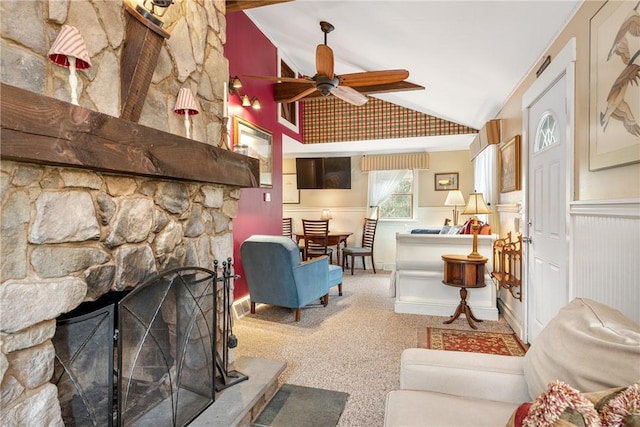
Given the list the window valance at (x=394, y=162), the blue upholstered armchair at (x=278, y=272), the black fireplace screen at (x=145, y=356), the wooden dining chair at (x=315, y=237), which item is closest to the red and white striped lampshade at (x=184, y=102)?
the black fireplace screen at (x=145, y=356)

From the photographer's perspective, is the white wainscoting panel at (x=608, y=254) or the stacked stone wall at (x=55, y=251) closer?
the stacked stone wall at (x=55, y=251)

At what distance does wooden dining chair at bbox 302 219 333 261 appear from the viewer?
229 inches

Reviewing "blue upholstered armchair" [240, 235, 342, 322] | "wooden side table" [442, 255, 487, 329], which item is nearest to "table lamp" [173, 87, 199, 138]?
"blue upholstered armchair" [240, 235, 342, 322]

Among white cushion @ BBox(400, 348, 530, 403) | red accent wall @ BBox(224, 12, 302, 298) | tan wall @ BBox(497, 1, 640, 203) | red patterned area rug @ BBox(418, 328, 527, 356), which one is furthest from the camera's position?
red accent wall @ BBox(224, 12, 302, 298)

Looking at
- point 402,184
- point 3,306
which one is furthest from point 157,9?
point 402,184

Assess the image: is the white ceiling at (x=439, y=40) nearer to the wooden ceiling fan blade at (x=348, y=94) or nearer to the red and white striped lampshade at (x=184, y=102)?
the wooden ceiling fan blade at (x=348, y=94)

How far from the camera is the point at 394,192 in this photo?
261 inches

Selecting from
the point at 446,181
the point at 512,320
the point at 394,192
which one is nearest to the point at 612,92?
the point at 512,320

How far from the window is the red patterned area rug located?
143 inches

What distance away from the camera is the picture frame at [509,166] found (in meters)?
3.11

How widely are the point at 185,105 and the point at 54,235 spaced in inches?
33.8

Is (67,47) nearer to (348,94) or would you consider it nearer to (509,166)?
(348,94)

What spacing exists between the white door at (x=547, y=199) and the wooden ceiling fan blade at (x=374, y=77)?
1063 millimetres

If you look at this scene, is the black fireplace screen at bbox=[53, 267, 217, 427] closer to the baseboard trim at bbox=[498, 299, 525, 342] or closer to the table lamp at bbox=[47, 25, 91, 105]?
the table lamp at bbox=[47, 25, 91, 105]
